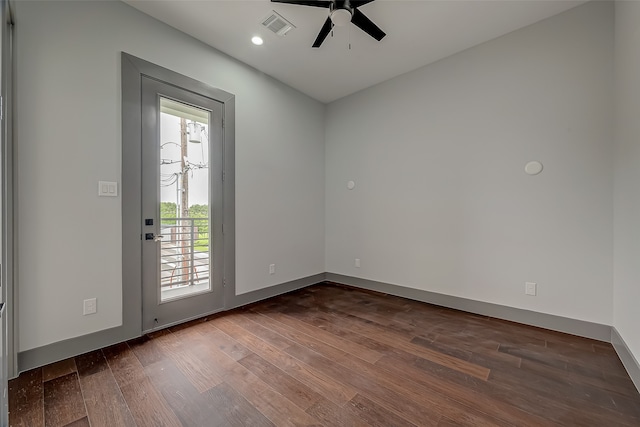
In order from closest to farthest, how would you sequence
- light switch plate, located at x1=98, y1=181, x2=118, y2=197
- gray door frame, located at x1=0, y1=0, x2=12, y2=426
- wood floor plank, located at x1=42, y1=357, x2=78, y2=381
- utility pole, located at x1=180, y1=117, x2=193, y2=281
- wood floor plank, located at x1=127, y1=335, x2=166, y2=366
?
gray door frame, located at x1=0, y1=0, x2=12, y2=426 → wood floor plank, located at x1=42, y1=357, x2=78, y2=381 → wood floor plank, located at x1=127, y1=335, x2=166, y2=366 → light switch plate, located at x1=98, y1=181, x2=118, y2=197 → utility pole, located at x1=180, y1=117, x2=193, y2=281

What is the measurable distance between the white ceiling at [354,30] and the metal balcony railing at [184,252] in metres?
1.95

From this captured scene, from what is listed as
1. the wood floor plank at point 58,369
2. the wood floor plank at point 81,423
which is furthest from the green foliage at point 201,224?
the wood floor plank at point 81,423

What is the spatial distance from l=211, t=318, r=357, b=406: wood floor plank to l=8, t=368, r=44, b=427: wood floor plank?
1213mm

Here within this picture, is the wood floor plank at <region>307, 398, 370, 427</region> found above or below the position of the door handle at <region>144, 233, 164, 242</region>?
below

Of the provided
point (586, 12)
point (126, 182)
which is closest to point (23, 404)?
point (126, 182)

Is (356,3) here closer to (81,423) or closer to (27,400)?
(81,423)

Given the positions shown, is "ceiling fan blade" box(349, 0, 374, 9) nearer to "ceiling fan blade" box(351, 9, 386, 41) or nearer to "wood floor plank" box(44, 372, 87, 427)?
"ceiling fan blade" box(351, 9, 386, 41)

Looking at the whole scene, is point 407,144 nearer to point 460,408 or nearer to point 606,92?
point 606,92

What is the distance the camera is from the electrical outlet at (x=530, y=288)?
8.56 ft

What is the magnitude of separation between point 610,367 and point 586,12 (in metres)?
2.98

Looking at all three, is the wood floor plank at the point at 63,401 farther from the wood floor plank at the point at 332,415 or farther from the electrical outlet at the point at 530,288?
the electrical outlet at the point at 530,288

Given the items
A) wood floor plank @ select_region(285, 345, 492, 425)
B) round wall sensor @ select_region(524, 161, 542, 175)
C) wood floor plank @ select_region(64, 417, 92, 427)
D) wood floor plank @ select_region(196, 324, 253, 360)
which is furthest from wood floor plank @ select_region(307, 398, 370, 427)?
round wall sensor @ select_region(524, 161, 542, 175)

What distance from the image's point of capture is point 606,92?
2305 millimetres

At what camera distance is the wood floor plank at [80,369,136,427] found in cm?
145
